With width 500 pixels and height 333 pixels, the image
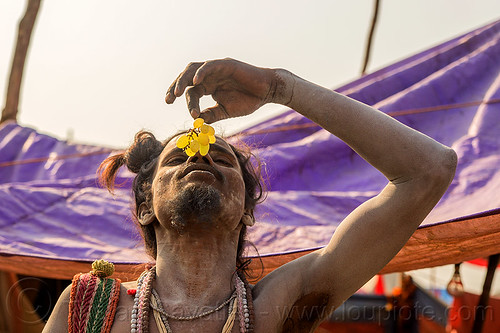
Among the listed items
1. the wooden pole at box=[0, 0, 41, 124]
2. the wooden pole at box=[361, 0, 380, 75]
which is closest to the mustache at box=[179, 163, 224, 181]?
the wooden pole at box=[0, 0, 41, 124]

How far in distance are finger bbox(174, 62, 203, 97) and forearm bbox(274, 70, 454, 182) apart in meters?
0.39

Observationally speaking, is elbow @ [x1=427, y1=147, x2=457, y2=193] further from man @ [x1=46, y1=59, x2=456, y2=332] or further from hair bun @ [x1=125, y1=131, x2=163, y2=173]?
hair bun @ [x1=125, y1=131, x2=163, y2=173]

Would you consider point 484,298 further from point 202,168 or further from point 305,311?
point 202,168

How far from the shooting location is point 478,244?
102 inches

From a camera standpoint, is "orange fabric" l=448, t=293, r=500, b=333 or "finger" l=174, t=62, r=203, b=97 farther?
"orange fabric" l=448, t=293, r=500, b=333

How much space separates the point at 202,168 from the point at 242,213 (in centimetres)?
22

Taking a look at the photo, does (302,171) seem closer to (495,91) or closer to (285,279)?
(495,91)

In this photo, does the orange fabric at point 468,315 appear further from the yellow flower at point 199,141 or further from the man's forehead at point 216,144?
the yellow flower at point 199,141

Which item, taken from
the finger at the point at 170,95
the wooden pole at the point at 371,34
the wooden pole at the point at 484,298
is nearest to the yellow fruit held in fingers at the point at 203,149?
the finger at the point at 170,95

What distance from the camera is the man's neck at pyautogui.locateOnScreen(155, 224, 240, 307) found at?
2021mm

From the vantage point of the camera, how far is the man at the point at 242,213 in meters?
1.98

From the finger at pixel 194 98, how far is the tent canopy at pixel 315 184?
2.80ft

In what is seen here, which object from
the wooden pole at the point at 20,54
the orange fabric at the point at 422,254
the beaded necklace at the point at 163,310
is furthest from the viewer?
the wooden pole at the point at 20,54

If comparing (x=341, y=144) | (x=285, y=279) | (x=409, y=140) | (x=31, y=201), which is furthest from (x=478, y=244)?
(x=31, y=201)
